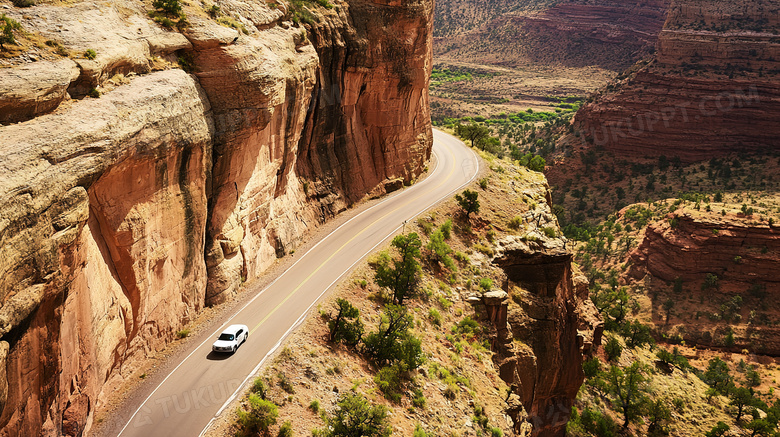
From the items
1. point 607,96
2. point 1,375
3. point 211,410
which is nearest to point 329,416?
point 211,410

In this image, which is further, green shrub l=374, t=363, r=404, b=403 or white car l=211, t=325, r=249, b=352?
green shrub l=374, t=363, r=404, b=403

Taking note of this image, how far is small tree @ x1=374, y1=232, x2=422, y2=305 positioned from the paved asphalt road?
2.07 metres

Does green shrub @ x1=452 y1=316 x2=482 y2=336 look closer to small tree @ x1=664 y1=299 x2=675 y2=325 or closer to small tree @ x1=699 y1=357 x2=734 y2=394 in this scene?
small tree @ x1=699 y1=357 x2=734 y2=394

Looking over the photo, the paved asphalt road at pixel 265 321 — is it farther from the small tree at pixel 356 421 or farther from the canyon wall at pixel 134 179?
the small tree at pixel 356 421

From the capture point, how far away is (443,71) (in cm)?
19300

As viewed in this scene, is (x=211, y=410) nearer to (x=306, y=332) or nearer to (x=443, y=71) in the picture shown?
(x=306, y=332)

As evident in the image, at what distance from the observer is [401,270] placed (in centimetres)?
3469

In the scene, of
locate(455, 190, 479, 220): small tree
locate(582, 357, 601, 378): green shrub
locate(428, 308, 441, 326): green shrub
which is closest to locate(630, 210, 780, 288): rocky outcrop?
locate(582, 357, 601, 378): green shrub

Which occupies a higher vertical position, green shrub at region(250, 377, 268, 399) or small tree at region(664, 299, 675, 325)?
green shrub at region(250, 377, 268, 399)

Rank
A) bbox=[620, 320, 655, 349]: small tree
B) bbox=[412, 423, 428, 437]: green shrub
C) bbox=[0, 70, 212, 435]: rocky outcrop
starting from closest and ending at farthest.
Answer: bbox=[0, 70, 212, 435]: rocky outcrop < bbox=[412, 423, 428, 437]: green shrub < bbox=[620, 320, 655, 349]: small tree

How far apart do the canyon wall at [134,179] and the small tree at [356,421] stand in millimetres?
8746

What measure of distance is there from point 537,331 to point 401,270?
543 inches

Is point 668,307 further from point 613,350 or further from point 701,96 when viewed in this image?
point 701,96

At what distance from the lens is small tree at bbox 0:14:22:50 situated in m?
19.4
